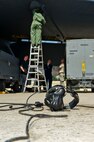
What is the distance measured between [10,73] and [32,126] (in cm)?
1639

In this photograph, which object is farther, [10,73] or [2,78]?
[10,73]

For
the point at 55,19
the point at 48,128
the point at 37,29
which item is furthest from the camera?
the point at 55,19

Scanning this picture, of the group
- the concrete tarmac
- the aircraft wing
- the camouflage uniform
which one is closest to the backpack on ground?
the concrete tarmac

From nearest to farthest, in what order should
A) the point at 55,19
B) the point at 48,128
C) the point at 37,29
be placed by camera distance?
1. the point at 48,128
2. the point at 37,29
3. the point at 55,19

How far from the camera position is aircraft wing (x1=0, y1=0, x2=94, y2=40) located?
73.8ft

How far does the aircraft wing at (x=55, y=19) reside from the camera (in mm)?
22484

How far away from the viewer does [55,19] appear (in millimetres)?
26625

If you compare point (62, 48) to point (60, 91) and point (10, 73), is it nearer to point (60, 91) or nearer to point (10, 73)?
point (10, 73)

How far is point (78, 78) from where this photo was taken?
25.3 metres

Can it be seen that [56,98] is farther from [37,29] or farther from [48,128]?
[37,29]

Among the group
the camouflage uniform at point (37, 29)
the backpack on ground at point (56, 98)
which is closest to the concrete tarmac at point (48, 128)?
the backpack on ground at point (56, 98)

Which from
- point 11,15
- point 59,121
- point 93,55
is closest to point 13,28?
point 11,15

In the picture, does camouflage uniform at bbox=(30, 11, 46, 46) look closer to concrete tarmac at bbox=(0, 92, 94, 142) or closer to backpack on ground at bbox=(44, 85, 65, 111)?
backpack on ground at bbox=(44, 85, 65, 111)

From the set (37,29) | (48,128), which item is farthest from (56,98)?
(37,29)
